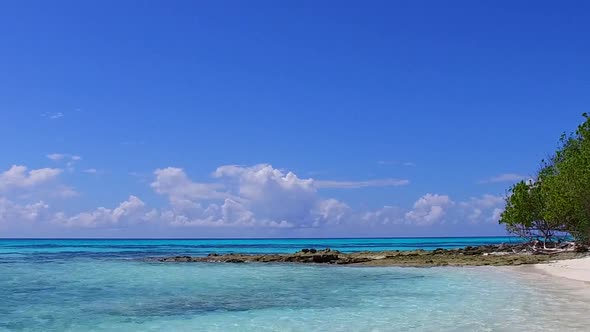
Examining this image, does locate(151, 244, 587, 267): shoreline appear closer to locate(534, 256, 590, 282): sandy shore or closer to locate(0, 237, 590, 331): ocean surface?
locate(534, 256, 590, 282): sandy shore

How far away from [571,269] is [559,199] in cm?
1460

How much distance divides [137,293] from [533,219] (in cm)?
5049

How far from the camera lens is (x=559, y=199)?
52.9 metres

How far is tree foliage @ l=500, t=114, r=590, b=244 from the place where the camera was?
48562 millimetres

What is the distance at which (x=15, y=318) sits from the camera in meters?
23.2

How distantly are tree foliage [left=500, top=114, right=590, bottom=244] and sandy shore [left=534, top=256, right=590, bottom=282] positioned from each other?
7.11 meters

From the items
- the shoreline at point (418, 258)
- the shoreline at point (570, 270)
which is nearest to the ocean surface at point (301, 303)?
the shoreline at point (570, 270)

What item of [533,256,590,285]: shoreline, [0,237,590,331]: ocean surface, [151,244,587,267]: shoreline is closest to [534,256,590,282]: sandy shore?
[533,256,590,285]: shoreline

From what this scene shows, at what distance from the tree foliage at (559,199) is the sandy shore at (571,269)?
711 centimetres

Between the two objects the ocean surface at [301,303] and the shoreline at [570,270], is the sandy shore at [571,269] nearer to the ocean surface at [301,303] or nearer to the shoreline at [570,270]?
the shoreline at [570,270]

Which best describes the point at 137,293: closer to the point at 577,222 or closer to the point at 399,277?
the point at 399,277

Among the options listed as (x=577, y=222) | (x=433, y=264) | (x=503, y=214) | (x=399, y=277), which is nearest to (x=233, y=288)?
(x=399, y=277)

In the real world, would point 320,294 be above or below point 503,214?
below

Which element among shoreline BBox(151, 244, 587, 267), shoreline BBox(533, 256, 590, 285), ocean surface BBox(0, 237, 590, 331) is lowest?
ocean surface BBox(0, 237, 590, 331)
